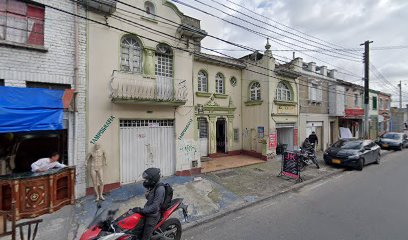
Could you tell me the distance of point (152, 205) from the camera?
396 cm

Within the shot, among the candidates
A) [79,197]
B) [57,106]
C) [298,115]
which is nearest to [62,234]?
[79,197]

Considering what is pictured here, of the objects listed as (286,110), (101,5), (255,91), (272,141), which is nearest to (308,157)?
(272,141)

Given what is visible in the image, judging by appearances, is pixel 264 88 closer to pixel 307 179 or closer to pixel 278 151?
pixel 278 151

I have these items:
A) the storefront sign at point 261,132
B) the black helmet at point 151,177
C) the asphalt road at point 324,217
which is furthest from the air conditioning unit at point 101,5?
the storefront sign at point 261,132

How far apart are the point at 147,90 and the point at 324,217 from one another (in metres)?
7.04

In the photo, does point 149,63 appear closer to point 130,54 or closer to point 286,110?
point 130,54

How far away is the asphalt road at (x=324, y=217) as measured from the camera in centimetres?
495

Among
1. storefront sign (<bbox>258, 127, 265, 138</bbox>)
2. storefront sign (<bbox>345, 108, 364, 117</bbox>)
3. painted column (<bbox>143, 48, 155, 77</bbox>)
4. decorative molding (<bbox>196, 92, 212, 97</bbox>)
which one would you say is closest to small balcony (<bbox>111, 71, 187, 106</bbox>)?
painted column (<bbox>143, 48, 155, 77</bbox>)

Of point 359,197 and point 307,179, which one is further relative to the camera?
point 307,179

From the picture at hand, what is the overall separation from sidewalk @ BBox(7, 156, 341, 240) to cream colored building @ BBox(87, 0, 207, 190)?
3.01 feet

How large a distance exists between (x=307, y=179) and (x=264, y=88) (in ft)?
21.3

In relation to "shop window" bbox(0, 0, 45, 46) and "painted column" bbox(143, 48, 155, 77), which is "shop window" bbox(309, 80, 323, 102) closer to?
"painted column" bbox(143, 48, 155, 77)

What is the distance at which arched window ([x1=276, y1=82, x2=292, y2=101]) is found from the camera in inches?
602

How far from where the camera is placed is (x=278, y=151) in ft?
50.5
